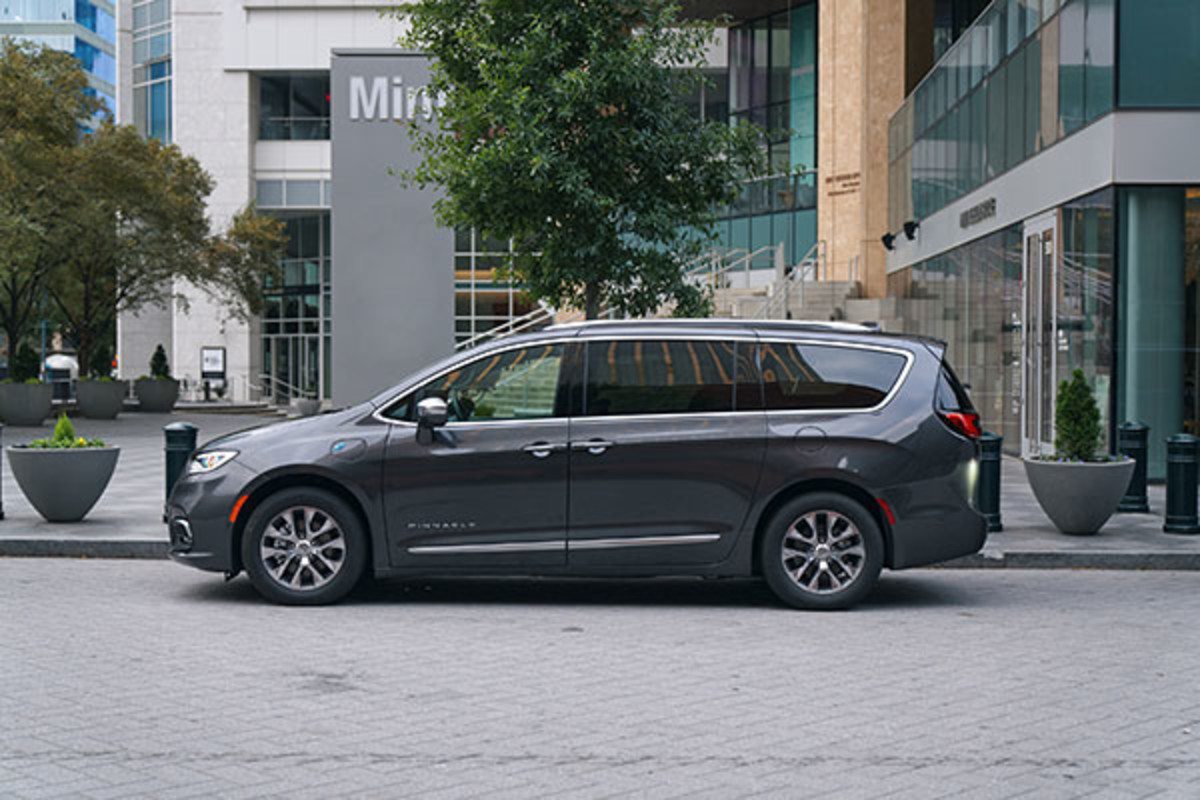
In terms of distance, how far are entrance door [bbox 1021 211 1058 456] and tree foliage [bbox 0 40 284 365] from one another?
19230mm

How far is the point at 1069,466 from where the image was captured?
11875 millimetres

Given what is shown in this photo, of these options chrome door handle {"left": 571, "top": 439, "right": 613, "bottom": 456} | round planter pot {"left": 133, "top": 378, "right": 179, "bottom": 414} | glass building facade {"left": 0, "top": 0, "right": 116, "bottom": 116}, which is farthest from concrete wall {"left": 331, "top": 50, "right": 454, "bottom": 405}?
glass building facade {"left": 0, "top": 0, "right": 116, "bottom": 116}

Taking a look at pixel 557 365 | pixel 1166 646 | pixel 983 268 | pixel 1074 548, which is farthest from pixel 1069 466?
pixel 983 268

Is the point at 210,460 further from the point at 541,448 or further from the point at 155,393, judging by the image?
the point at 155,393

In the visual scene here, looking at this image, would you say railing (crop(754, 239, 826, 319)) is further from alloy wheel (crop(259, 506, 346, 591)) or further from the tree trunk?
alloy wheel (crop(259, 506, 346, 591))

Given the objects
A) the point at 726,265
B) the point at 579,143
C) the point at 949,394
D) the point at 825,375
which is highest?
the point at 726,265

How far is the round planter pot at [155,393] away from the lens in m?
40.2

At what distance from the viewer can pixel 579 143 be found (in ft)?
54.7

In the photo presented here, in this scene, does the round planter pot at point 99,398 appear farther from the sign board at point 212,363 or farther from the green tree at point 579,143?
the green tree at point 579,143

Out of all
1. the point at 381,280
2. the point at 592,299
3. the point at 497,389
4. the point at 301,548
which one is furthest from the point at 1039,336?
the point at 301,548

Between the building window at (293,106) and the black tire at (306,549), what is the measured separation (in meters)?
46.1

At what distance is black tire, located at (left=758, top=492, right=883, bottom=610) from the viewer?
29.3 feet

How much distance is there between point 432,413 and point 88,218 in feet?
82.7

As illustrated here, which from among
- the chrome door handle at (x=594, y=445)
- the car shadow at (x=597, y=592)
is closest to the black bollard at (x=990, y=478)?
the car shadow at (x=597, y=592)
